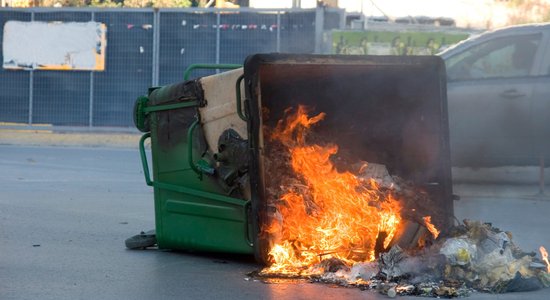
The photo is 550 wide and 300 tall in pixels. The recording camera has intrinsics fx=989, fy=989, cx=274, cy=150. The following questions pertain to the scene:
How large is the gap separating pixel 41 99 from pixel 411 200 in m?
15.9

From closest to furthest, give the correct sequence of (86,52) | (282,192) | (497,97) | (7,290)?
(7,290)
(282,192)
(497,97)
(86,52)

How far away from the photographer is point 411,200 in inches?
278

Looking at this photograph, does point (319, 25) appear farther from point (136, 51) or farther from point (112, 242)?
point (112, 242)

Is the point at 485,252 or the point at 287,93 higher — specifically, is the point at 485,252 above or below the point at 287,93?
below

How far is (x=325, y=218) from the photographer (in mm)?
6832

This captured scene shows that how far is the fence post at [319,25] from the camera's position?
20250mm

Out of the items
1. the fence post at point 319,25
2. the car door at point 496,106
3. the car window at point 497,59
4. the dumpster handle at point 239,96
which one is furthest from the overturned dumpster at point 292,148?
the fence post at point 319,25

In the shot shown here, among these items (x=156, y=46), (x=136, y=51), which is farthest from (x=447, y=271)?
(x=136, y=51)

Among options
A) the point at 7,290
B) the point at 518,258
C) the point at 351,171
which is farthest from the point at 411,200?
the point at 7,290

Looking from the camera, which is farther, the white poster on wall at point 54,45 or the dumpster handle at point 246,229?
the white poster on wall at point 54,45

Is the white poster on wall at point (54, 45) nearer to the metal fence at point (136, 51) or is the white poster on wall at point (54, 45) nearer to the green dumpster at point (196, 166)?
the metal fence at point (136, 51)

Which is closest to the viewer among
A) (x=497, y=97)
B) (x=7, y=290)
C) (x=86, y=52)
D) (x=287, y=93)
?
(x=7, y=290)

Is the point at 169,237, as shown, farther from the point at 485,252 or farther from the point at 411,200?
the point at 485,252

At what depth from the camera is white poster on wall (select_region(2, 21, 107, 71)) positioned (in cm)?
2125
